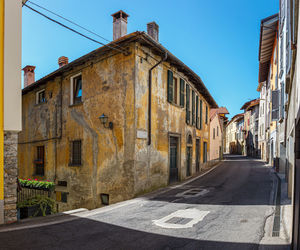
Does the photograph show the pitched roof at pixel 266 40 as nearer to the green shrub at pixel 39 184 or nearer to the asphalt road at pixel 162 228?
the asphalt road at pixel 162 228

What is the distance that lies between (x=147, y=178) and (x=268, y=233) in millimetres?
5420

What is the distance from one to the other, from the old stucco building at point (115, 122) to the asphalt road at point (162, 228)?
8.12 feet

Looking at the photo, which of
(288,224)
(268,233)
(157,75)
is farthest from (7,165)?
(157,75)

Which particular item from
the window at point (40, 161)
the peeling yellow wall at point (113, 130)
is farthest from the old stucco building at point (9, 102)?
the window at point (40, 161)

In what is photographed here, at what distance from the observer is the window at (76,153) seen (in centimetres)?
1141

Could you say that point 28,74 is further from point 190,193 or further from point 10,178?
point 190,193

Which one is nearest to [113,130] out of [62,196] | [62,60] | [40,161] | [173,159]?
[173,159]

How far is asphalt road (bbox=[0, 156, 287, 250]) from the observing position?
161 inches

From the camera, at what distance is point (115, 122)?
946cm

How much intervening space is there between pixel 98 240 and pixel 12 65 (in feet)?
14.6

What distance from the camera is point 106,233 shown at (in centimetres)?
467

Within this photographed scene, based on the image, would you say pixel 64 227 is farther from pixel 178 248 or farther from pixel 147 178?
pixel 147 178

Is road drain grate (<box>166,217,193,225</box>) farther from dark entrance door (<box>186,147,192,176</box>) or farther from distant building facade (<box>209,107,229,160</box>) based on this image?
distant building facade (<box>209,107,229,160</box>)

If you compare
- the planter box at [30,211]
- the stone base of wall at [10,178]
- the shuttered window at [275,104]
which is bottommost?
the planter box at [30,211]
